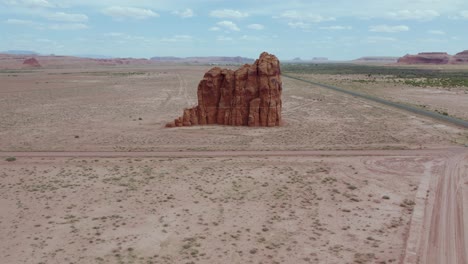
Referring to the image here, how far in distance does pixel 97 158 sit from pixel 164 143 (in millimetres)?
5486

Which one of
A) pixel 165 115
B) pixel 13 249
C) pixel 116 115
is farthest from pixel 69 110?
pixel 13 249

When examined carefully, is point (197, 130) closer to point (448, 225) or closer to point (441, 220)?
point (441, 220)

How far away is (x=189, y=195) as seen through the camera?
1897 cm

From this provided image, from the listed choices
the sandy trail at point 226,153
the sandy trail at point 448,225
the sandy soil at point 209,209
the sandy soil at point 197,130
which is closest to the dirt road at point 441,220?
the sandy trail at point 448,225

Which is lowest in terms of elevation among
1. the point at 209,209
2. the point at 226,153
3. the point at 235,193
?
the point at 209,209

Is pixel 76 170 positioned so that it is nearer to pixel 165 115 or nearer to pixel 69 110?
pixel 165 115

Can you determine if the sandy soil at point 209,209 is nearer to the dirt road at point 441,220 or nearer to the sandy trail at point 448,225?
the dirt road at point 441,220

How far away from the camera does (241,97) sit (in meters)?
35.3

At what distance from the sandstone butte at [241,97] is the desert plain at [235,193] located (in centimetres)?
165

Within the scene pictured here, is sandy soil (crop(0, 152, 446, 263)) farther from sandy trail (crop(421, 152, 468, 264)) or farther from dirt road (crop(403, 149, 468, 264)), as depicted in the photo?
sandy trail (crop(421, 152, 468, 264))

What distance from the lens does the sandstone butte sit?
34.7m

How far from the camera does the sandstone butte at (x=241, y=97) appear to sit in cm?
3469

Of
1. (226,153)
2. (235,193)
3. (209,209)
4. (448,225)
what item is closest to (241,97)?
(226,153)

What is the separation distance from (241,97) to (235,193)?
17.2m
